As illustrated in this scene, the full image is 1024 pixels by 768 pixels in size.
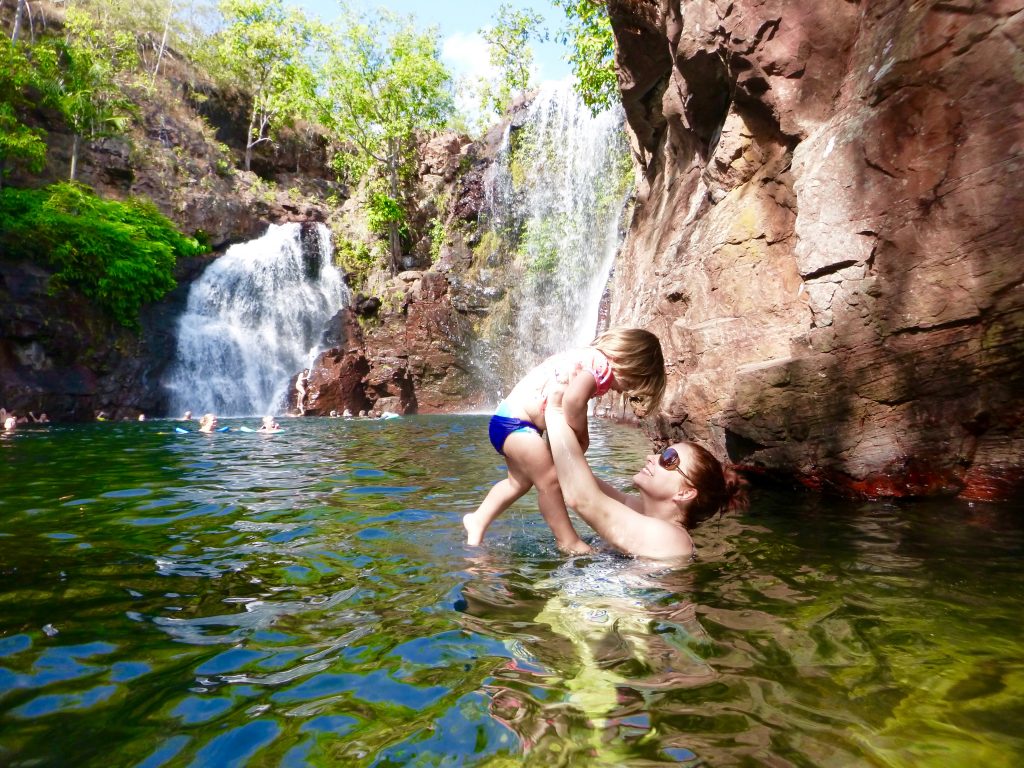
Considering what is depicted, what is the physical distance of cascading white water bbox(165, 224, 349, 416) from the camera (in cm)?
2339

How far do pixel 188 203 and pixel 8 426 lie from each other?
1472cm

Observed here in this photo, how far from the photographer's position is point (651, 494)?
12.1 feet

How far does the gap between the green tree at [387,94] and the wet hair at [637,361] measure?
28165mm

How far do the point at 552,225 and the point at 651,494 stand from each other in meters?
23.0

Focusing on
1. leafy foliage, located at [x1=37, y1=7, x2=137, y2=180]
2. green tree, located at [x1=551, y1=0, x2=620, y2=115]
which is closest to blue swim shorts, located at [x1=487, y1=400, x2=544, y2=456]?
green tree, located at [x1=551, y1=0, x2=620, y2=115]

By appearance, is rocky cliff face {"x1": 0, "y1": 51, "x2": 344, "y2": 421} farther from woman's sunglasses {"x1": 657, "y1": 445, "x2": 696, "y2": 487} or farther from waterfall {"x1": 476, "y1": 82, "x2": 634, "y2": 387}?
woman's sunglasses {"x1": 657, "y1": 445, "x2": 696, "y2": 487}

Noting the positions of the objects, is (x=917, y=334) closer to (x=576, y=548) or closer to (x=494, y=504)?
(x=576, y=548)

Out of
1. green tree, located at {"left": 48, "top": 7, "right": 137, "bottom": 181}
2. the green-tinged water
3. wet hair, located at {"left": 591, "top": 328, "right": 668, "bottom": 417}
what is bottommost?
the green-tinged water

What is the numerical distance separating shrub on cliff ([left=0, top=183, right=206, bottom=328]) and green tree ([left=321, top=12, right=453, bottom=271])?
34.3ft

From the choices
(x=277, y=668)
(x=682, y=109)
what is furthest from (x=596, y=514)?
(x=682, y=109)

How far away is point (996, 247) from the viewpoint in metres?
4.34

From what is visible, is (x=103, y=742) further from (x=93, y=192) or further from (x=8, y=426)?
(x=93, y=192)

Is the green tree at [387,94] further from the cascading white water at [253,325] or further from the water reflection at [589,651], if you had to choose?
the water reflection at [589,651]

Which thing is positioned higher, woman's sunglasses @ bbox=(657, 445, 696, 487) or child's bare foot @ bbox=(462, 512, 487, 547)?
woman's sunglasses @ bbox=(657, 445, 696, 487)
